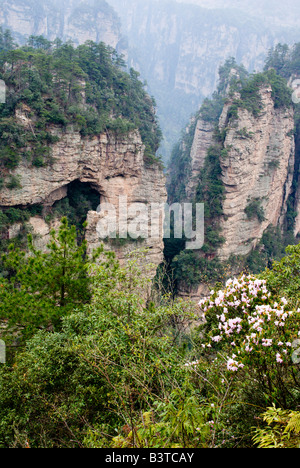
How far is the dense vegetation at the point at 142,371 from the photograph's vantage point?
2.71m

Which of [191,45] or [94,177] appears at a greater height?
[191,45]

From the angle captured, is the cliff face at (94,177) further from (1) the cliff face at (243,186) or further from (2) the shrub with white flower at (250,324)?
(2) the shrub with white flower at (250,324)

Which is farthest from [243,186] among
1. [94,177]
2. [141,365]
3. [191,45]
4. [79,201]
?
[191,45]

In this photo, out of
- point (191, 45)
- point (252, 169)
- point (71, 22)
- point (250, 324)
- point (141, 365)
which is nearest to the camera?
point (250, 324)

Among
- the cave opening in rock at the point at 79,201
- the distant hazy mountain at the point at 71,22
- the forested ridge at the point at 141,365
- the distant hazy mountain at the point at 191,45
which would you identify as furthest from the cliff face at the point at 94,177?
the distant hazy mountain at the point at 191,45

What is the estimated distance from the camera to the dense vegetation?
271 centimetres

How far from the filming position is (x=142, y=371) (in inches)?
144

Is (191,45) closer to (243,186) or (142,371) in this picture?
(243,186)

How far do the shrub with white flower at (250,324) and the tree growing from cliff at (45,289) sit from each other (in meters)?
2.75

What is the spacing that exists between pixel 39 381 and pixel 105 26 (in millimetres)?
76628

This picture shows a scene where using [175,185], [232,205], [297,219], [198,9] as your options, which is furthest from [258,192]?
[198,9]

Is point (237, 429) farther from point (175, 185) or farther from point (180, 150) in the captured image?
point (180, 150)

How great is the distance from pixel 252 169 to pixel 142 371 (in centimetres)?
1885

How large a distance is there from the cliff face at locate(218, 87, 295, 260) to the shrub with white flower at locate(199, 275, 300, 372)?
1569 centimetres
